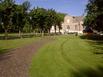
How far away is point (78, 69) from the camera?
57.9 feet

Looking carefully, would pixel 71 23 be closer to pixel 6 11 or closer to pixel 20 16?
pixel 20 16

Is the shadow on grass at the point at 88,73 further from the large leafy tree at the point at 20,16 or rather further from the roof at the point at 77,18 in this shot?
A: the roof at the point at 77,18

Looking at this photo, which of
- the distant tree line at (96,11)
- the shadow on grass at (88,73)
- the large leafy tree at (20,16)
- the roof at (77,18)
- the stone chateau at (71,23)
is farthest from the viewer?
the stone chateau at (71,23)

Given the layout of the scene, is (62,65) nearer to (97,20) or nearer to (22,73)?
(22,73)

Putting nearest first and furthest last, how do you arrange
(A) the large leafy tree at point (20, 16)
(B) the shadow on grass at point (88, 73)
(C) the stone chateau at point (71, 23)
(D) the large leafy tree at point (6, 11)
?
(B) the shadow on grass at point (88, 73) < (D) the large leafy tree at point (6, 11) < (A) the large leafy tree at point (20, 16) < (C) the stone chateau at point (71, 23)

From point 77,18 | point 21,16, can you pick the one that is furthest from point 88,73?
point 77,18

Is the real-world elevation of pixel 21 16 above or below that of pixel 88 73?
above

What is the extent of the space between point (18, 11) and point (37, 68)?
61.7 m

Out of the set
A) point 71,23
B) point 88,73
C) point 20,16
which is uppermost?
point 20,16

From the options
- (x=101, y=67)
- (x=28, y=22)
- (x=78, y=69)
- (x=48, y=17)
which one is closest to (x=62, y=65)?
(x=78, y=69)

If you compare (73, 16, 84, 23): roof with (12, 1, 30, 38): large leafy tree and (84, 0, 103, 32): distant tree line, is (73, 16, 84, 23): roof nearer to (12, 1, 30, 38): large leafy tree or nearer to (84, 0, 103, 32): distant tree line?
(12, 1, 30, 38): large leafy tree

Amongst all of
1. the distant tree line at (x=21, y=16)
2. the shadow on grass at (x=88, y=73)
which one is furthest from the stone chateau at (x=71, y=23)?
the shadow on grass at (x=88, y=73)

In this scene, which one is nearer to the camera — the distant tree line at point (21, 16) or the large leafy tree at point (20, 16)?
the distant tree line at point (21, 16)

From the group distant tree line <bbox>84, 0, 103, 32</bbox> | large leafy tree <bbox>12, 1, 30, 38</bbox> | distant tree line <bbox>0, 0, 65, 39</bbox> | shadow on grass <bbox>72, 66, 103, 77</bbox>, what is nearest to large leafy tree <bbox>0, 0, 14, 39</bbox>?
distant tree line <bbox>0, 0, 65, 39</bbox>
